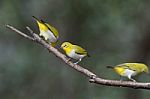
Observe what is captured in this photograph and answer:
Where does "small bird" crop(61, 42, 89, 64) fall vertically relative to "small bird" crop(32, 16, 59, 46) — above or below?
below

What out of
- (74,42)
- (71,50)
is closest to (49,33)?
(71,50)

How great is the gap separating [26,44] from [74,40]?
916mm

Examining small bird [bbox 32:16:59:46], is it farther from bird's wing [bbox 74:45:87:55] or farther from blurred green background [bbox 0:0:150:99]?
blurred green background [bbox 0:0:150:99]

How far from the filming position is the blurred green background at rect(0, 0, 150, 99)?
5.93m

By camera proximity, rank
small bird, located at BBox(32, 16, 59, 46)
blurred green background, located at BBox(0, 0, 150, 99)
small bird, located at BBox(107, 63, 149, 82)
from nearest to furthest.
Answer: small bird, located at BBox(107, 63, 149, 82), small bird, located at BBox(32, 16, 59, 46), blurred green background, located at BBox(0, 0, 150, 99)

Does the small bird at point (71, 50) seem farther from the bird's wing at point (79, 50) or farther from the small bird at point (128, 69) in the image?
the small bird at point (128, 69)

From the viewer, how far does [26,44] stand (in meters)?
6.70

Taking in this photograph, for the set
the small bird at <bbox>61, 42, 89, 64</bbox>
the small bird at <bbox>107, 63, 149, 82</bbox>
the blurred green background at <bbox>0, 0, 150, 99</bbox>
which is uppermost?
the blurred green background at <bbox>0, 0, 150, 99</bbox>

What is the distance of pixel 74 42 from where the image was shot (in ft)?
20.4

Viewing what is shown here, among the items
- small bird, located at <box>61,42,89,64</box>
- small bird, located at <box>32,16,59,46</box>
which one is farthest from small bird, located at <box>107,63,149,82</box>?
small bird, located at <box>32,16,59,46</box>

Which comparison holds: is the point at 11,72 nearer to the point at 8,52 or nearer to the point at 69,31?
the point at 8,52

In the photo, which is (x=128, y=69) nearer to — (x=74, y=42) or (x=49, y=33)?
(x=49, y=33)

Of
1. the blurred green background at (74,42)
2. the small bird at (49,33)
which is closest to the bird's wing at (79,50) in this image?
the small bird at (49,33)

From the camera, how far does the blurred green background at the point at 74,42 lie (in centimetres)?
593
